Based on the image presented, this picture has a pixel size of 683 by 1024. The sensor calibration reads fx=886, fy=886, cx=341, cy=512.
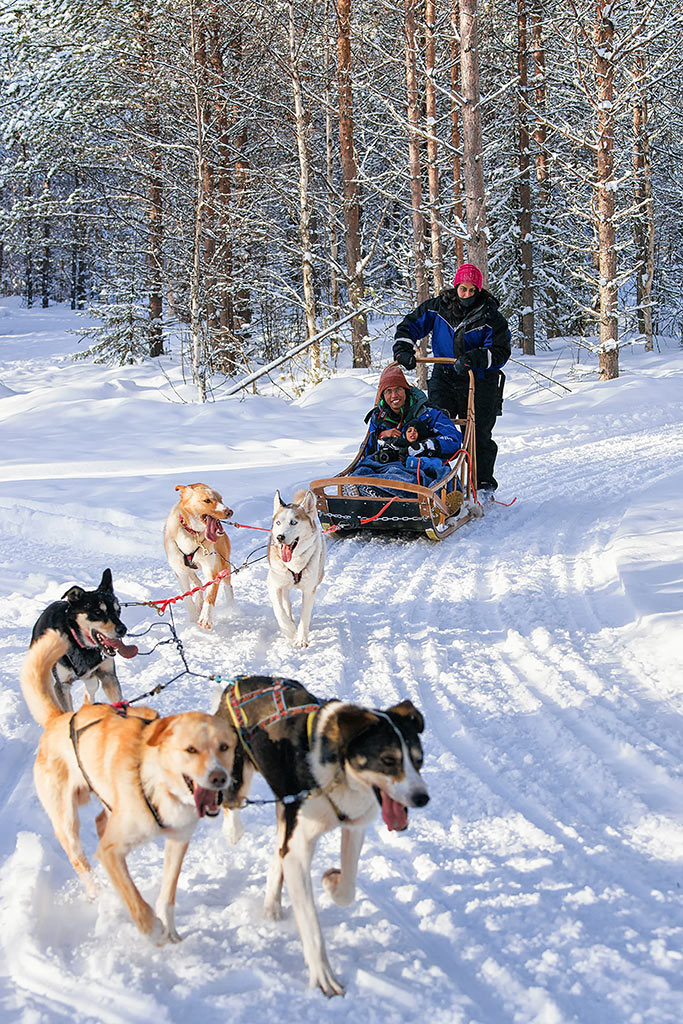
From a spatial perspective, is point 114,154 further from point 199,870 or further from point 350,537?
point 199,870

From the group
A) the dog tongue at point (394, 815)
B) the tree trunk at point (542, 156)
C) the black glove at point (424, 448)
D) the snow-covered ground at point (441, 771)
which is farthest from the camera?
the tree trunk at point (542, 156)

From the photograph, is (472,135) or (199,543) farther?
(472,135)

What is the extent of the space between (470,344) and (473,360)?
28 centimetres

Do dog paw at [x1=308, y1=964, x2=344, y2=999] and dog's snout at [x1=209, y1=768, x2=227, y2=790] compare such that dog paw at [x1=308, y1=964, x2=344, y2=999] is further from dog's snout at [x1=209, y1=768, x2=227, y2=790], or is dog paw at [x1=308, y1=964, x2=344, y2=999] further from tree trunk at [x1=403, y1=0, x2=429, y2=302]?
tree trunk at [x1=403, y1=0, x2=429, y2=302]

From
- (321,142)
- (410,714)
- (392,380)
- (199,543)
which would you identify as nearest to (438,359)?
(392,380)

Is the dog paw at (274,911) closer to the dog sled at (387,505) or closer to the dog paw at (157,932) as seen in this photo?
the dog paw at (157,932)

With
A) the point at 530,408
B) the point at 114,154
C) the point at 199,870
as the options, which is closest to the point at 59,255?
the point at 114,154

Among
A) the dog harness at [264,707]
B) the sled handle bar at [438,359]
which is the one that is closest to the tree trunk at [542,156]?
the sled handle bar at [438,359]

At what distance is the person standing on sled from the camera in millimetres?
8367

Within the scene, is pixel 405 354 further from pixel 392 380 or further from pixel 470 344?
pixel 470 344

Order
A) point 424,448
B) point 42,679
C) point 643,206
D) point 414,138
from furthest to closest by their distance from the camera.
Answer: point 643,206 < point 414,138 < point 424,448 < point 42,679

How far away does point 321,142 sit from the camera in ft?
72.4

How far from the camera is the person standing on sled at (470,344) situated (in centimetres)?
837

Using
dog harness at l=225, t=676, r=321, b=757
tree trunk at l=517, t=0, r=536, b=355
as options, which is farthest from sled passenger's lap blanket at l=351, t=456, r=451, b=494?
tree trunk at l=517, t=0, r=536, b=355
